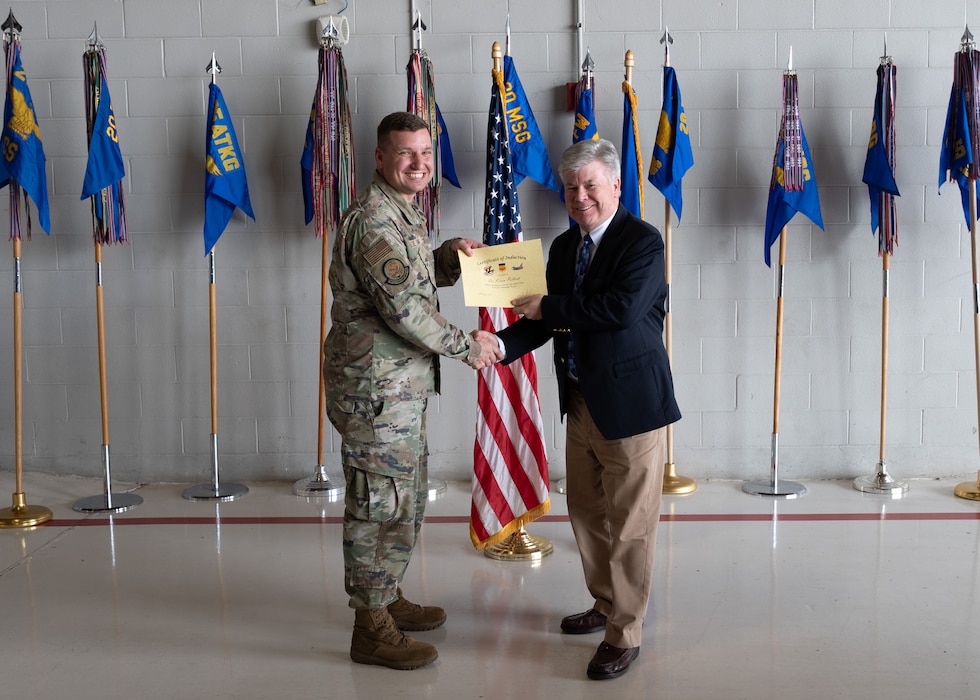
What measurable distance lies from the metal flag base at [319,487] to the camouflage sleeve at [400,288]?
85.8 inches

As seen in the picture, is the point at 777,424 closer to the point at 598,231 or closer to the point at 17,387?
the point at 598,231

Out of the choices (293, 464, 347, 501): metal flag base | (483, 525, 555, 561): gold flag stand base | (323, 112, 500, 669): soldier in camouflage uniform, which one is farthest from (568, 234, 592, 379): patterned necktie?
(293, 464, 347, 501): metal flag base

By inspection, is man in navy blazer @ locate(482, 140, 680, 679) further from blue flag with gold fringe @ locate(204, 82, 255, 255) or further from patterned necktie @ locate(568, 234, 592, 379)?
blue flag with gold fringe @ locate(204, 82, 255, 255)

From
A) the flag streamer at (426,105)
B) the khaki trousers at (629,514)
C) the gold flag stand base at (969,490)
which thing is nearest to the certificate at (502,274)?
the khaki trousers at (629,514)

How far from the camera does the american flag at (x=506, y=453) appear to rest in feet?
12.9

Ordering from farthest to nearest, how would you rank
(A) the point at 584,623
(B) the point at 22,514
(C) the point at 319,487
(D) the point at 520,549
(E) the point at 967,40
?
(C) the point at 319,487 → (E) the point at 967,40 → (B) the point at 22,514 → (D) the point at 520,549 → (A) the point at 584,623

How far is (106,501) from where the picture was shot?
473 cm

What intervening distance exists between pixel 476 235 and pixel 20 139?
2.23 m

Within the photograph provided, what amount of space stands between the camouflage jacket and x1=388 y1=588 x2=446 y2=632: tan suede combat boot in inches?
30.6

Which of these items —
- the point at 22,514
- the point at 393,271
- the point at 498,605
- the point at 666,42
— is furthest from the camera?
the point at 666,42

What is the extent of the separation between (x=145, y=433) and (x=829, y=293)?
3.69 metres

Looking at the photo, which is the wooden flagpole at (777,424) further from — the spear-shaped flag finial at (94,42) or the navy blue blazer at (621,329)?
the spear-shaped flag finial at (94,42)

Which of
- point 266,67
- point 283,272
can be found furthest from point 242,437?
point 266,67

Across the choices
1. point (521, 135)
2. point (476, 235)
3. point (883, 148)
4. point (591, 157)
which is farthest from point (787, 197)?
point (591, 157)
